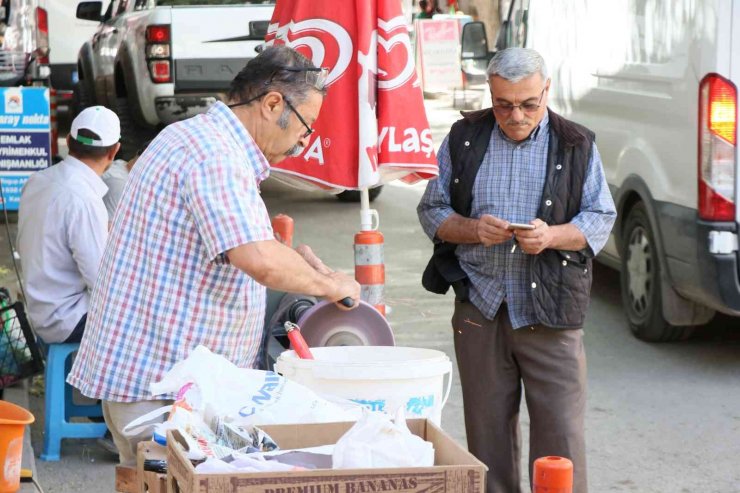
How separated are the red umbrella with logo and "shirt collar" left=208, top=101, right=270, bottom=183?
1605mm

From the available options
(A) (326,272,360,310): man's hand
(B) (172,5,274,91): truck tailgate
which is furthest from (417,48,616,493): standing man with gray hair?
(B) (172,5,274,91): truck tailgate

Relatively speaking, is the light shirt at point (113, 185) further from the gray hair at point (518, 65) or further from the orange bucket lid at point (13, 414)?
the gray hair at point (518, 65)

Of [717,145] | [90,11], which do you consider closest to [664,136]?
[717,145]

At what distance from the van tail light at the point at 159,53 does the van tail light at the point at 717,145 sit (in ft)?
19.8

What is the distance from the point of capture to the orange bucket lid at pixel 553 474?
2246 mm

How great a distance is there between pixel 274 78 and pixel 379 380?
0.86m

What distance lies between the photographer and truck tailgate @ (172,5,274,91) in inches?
441

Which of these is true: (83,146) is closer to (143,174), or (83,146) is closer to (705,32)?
(143,174)

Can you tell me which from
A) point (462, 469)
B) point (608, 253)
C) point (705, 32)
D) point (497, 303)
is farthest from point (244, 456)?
point (608, 253)

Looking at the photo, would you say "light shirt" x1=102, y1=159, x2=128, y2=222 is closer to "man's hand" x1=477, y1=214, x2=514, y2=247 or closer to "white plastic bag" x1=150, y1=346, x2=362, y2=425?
"man's hand" x1=477, y1=214, x2=514, y2=247

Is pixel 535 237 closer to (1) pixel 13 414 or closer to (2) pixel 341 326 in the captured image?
(2) pixel 341 326

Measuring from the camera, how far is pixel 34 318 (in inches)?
230

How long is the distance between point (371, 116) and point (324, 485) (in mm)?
2802

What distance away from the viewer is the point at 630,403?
6.88 metres
